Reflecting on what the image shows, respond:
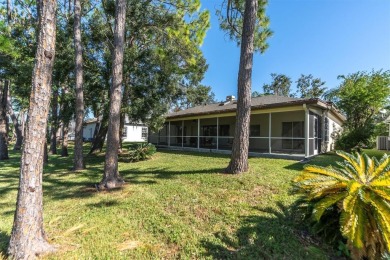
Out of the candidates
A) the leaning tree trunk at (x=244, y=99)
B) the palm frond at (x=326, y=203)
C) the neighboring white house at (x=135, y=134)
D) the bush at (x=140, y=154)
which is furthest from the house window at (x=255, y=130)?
the neighboring white house at (x=135, y=134)

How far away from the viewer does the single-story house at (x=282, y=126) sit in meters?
10.7

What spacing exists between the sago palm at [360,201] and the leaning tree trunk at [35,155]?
4248 millimetres

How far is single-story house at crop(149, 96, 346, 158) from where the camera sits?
35.0 feet

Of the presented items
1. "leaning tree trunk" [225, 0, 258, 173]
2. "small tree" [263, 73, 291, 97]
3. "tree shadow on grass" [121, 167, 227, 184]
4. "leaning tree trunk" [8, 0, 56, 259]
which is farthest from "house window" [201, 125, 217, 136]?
"small tree" [263, 73, 291, 97]

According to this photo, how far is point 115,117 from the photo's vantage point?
6531 millimetres

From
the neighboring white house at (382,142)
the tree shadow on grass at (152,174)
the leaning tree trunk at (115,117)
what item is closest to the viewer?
the leaning tree trunk at (115,117)

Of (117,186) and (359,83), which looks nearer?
(117,186)

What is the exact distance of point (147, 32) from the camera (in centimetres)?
1455

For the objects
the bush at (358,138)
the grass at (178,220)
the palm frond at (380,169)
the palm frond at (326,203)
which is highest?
the bush at (358,138)

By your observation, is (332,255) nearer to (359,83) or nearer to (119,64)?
(119,64)

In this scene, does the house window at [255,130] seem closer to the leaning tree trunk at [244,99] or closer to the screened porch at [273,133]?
the screened porch at [273,133]

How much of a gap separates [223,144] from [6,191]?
1375 centimetres

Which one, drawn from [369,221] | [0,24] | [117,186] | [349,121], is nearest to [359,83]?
[349,121]

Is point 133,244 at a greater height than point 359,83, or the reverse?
point 359,83
